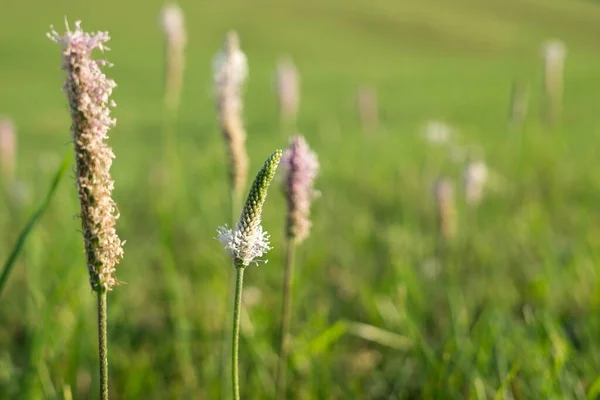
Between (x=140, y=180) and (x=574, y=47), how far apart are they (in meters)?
14.8

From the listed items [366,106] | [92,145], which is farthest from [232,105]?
[366,106]

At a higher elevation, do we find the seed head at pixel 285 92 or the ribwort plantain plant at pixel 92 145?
the ribwort plantain plant at pixel 92 145

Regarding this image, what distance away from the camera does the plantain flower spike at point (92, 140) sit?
1.39 meters

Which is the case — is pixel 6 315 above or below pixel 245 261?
below

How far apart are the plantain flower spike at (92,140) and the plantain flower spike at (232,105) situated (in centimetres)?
128

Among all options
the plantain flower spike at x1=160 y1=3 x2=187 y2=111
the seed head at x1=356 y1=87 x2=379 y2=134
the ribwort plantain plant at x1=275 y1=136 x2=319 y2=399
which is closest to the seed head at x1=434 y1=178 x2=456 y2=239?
the plantain flower spike at x1=160 y1=3 x2=187 y2=111

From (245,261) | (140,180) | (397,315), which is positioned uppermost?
(245,261)

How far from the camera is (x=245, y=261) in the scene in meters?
1.45

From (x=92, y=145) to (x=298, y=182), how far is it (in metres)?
0.90

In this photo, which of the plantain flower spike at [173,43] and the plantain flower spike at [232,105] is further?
the plantain flower spike at [173,43]

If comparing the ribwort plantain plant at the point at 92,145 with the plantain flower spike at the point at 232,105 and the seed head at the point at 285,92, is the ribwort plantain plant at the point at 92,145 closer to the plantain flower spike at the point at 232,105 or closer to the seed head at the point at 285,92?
the plantain flower spike at the point at 232,105

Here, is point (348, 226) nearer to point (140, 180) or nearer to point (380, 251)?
point (380, 251)

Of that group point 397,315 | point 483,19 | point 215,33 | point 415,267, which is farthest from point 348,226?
point 483,19

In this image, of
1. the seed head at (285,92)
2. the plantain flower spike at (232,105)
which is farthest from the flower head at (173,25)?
the seed head at (285,92)
